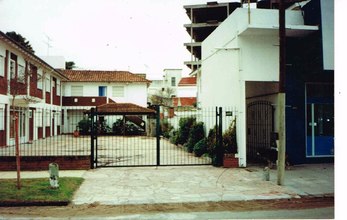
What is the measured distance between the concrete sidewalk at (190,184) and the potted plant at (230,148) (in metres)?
0.40

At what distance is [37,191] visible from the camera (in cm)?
855

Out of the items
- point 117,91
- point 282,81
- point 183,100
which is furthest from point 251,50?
point 183,100

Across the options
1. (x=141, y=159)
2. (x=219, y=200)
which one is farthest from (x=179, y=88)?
(x=219, y=200)

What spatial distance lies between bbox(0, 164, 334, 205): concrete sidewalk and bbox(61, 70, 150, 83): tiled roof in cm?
2471

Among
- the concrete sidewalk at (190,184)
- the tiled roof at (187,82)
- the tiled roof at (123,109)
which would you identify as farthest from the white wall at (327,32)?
the tiled roof at (187,82)

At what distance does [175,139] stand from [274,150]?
32.6ft

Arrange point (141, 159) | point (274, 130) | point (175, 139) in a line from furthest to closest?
point (175, 139), point (141, 159), point (274, 130)

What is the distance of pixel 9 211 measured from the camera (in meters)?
7.36

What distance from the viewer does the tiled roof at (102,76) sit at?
35.8 metres

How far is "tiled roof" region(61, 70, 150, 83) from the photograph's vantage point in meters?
35.8

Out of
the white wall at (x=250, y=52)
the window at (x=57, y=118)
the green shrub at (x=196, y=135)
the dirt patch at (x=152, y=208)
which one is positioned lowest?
the dirt patch at (x=152, y=208)

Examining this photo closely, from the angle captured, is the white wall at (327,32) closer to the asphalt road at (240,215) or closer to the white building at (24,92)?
the asphalt road at (240,215)
